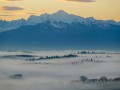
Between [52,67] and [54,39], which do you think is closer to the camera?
[52,67]

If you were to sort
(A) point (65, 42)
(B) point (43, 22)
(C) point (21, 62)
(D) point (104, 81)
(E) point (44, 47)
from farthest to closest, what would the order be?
1. (B) point (43, 22)
2. (D) point (104, 81)
3. (A) point (65, 42)
4. (E) point (44, 47)
5. (C) point (21, 62)

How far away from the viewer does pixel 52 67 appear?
44.6ft

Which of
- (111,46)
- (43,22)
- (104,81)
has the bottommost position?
(104,81)

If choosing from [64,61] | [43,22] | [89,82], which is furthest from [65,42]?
[43,22]

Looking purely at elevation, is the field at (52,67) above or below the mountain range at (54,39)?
below

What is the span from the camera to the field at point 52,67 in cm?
1291

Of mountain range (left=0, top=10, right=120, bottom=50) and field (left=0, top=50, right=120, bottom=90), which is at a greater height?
mountain range (left=0, top=10, right=120, bottom=50)

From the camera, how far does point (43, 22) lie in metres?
19.2

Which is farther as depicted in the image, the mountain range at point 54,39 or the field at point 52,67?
the mountain range at point 54,39

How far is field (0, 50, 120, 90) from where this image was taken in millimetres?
12914

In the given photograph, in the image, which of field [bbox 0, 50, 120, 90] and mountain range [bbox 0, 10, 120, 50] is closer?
field [bbox 0, 50, 120, 90]

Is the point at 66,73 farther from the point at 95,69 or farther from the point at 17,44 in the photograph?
the point at 17,44

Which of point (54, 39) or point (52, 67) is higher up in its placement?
point (54, 39)

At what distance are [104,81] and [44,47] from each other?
4.36 meters
